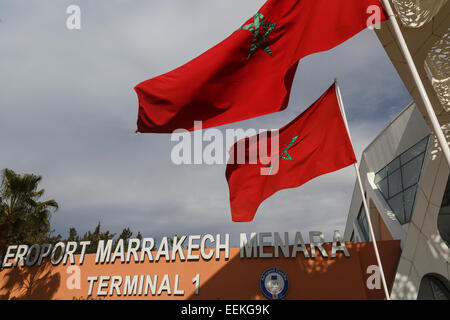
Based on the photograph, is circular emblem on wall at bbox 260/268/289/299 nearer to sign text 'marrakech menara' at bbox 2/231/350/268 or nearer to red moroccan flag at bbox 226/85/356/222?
sign text 'marrakech menara' at bbox 2/231/350/268

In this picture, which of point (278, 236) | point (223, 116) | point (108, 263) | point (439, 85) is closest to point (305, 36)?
point (223, 116)

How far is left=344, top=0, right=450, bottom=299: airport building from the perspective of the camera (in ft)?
22.6

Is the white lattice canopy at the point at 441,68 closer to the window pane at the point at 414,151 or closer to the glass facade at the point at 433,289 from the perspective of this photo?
the window pane at the point at 414,151

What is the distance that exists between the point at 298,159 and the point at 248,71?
2416 mm

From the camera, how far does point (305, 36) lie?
5.10m

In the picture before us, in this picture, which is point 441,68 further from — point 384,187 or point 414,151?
point 384,187

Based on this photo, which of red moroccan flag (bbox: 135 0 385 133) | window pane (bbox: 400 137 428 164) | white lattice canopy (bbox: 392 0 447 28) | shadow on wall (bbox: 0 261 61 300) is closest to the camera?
red moroccan flag (bbox: 135 0 385 133)

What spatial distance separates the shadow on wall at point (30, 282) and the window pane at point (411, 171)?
67.5ft

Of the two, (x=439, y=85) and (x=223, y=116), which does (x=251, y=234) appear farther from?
(x=223, y=116)

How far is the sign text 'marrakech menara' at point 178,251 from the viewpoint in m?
15.4

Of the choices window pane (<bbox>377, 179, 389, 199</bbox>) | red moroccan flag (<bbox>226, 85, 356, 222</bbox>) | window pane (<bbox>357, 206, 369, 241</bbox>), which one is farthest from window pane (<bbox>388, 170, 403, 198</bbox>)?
red moroccan flag (<bbox>226, 85, 356, 222</bbox>)

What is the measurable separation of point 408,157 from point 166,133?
14.7 meters

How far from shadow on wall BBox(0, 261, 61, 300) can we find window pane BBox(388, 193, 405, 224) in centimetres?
1993

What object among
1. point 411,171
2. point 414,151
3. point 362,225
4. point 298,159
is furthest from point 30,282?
point 362,225
